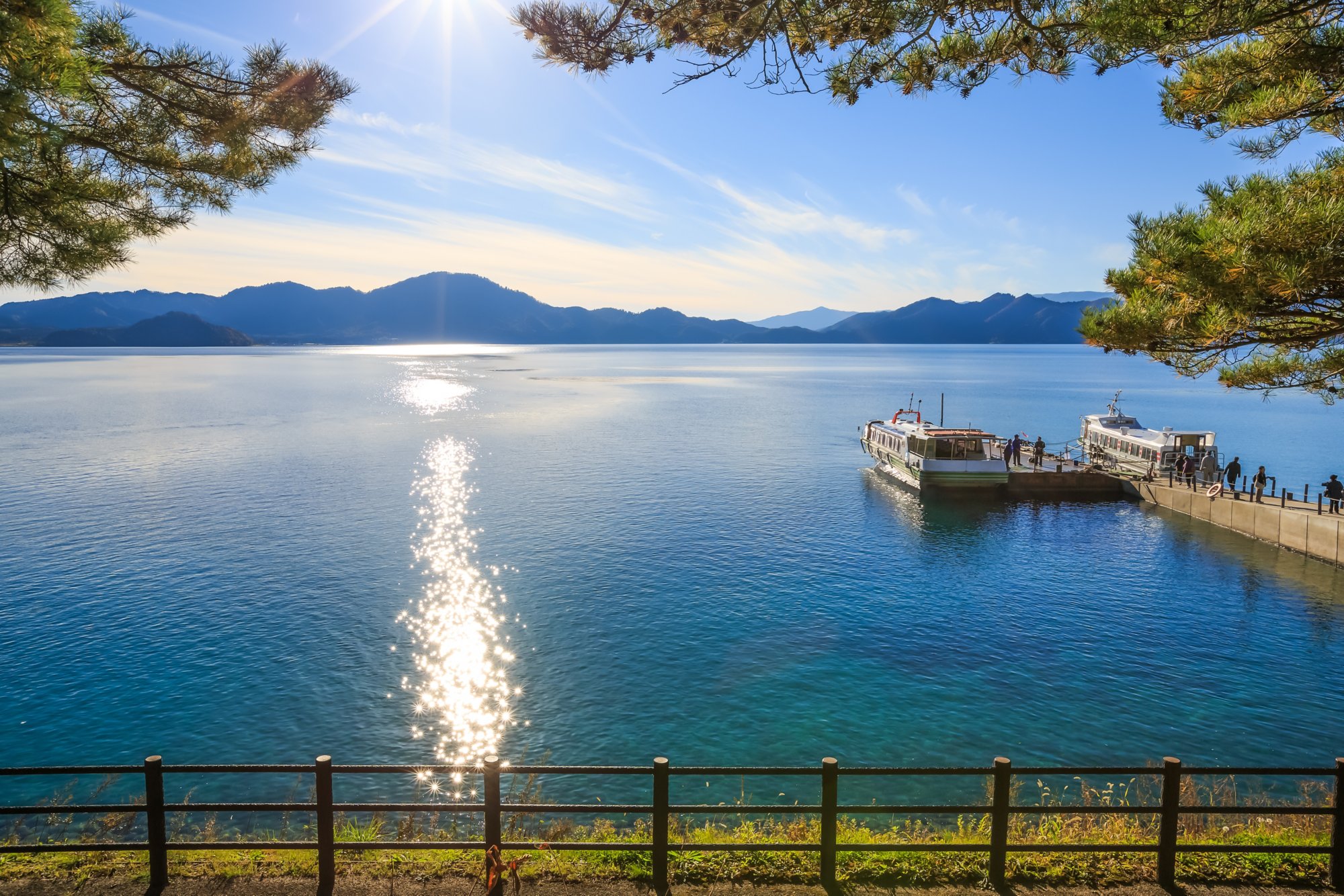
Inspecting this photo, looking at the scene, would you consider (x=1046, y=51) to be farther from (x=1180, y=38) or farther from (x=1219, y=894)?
(x=1219, y=894)

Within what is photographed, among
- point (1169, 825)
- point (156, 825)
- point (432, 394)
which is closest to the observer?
point (156, 825)

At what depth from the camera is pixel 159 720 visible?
21281 mm

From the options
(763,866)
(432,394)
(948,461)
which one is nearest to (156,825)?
(763,866)

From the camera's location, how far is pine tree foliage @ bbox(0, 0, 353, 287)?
10.7 metres

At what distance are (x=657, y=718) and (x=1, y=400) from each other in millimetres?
130121

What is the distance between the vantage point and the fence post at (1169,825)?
7.98m

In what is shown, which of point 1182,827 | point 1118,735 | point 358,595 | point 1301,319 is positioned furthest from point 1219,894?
point 358,595

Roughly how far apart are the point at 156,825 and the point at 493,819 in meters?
3.41

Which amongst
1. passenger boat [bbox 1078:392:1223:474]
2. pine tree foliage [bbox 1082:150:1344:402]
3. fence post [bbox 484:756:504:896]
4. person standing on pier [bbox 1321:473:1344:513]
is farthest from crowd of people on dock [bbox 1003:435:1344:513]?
fence post [bbox 484:756:504:896]

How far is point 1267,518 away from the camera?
40.2 m

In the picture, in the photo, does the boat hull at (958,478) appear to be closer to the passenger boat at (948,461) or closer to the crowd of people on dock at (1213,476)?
the passenger boat at (948,461)

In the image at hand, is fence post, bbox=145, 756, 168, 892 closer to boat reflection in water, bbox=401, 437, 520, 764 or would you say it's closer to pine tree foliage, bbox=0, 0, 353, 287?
pine tree foliage, bbox=0, 0, 353, 287

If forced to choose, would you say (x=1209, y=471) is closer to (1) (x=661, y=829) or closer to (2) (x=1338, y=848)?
(2) (x=1338, y=848)

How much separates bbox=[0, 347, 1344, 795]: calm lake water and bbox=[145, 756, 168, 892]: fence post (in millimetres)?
12116
